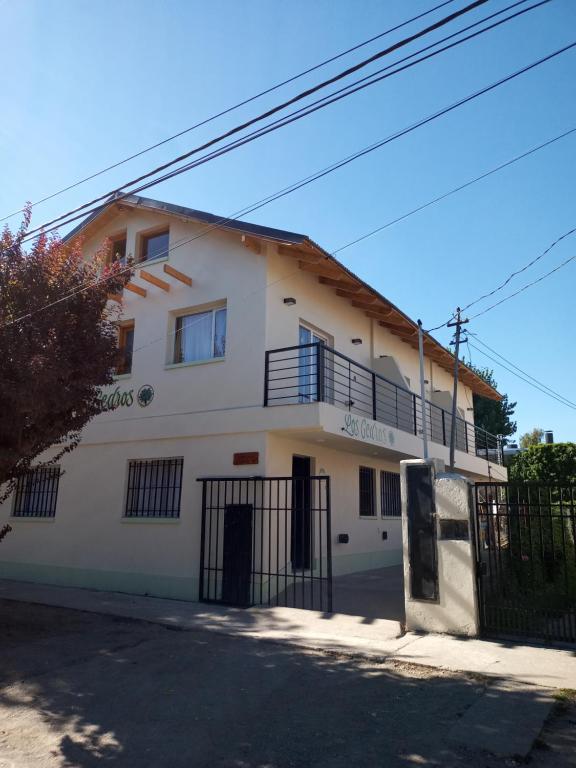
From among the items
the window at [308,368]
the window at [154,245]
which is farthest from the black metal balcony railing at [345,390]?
the window at [154,245]

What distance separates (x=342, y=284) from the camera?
45.5ft

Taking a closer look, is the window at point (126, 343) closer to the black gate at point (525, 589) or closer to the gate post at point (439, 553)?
the gate post at point (439, 553)

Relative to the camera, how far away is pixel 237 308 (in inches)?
471

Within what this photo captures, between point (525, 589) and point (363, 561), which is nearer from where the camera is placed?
point (525, 589)

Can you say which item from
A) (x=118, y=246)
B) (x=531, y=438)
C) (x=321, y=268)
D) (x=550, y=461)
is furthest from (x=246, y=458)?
(x=531, y=438)

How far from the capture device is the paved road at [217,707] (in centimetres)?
423

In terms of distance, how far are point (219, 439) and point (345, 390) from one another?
378 centimetres

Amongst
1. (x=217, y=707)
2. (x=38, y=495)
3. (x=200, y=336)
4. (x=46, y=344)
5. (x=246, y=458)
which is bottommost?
(x=217, y=707)

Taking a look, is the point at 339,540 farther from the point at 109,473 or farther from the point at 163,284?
the point at 163,284

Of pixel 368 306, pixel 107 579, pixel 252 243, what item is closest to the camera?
pixel 252 243

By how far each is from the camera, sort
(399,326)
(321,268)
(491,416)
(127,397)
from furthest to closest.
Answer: (491,416) < (399,326) < (127,397) < (321,268)

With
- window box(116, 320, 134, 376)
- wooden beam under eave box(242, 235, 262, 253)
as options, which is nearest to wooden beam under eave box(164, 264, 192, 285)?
wooden beam under eave box(242, 235, 262, 253)

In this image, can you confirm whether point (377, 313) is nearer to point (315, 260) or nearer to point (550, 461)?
point (315, 260)

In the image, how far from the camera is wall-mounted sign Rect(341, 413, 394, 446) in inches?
447
